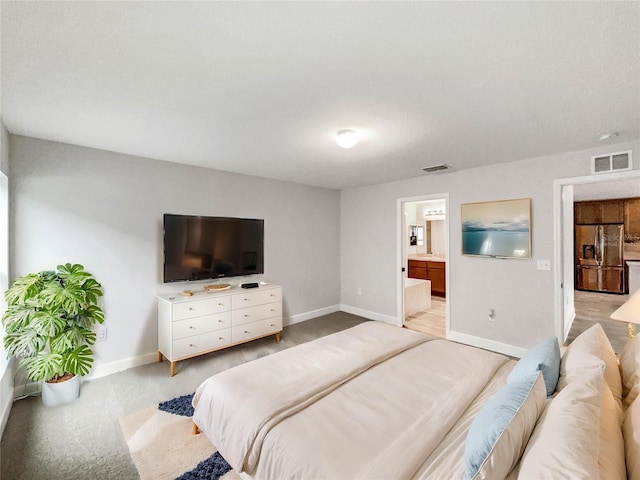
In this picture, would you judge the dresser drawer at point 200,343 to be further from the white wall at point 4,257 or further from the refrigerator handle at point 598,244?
the refrigerator handle at point 598,244

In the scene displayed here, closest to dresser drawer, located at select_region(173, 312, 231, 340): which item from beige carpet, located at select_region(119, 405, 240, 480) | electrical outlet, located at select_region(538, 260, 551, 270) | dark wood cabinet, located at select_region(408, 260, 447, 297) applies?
beige carpet, located at select_region(119, 405, 240, 480)

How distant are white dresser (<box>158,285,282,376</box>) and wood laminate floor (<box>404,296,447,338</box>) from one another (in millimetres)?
2287

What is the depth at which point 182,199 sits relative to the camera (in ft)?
12.2

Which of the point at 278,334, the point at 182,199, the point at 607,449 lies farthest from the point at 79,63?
the point at 278,334

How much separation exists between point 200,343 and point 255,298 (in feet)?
2.77

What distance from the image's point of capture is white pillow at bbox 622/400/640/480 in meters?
0.93

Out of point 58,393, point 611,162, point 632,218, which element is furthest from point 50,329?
point 632,218

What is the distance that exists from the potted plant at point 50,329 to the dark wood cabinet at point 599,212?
10108 mm

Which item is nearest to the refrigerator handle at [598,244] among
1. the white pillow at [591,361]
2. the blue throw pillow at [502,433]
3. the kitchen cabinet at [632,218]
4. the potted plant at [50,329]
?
the kitchen cabinet at [632,218]

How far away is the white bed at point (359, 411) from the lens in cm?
123

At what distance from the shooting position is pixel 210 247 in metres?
3.79

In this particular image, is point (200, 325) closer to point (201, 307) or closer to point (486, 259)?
point (201, 307)

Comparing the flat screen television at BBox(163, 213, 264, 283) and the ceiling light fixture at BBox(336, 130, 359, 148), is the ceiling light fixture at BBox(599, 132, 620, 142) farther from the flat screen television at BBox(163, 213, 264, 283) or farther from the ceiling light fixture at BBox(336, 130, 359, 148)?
the flat screen television at BBox(163, 213, 264, 283)

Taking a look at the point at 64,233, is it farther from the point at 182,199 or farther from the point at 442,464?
the point at 442,464
